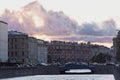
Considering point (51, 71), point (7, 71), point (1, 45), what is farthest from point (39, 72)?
point (7, 71)

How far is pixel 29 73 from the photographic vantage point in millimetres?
131625

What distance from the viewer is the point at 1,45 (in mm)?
169500

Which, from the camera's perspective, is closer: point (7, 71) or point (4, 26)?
point (7, 71)

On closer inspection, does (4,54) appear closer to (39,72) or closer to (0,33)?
(0,33)

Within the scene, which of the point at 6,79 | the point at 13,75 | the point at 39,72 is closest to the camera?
the point at 6,79

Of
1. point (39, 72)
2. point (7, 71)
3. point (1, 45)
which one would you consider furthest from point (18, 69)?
point (1, 45)

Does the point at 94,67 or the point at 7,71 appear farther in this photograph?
the point at 94,67

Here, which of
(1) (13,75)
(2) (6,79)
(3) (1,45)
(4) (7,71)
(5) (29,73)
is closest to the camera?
(2) (6,79)

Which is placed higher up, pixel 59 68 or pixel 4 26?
pixel 4 26

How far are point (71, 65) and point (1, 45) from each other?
2821 centimetres

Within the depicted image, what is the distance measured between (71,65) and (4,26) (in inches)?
1385

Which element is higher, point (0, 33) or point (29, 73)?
point (0, 33)

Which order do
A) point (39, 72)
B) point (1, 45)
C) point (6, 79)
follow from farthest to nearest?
point (1, 45) → point (39, 72) → point (6, 79)

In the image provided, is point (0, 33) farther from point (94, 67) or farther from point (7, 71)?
point (7, 71)
